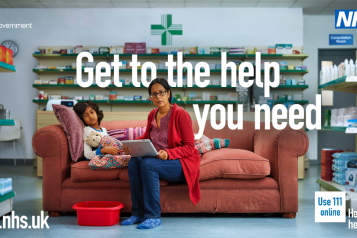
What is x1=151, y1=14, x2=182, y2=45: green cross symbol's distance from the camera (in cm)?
573

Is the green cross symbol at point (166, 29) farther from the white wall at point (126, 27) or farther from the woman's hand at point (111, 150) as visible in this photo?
the woman's hand at point (111, 150)

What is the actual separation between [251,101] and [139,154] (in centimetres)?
375

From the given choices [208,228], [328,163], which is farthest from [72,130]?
[328,163]

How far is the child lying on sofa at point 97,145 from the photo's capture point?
7.34 feet

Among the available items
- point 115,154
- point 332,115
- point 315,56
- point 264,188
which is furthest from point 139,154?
point 315,56

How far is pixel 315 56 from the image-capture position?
596 cm

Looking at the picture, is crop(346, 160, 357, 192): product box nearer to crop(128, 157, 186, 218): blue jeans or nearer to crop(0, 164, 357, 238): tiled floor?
crop(0, 164, 357, 238): tiled floor

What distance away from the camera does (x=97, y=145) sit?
2.47 metres

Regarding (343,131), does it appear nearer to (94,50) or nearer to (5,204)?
(5,204)

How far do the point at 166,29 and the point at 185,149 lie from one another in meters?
4.12

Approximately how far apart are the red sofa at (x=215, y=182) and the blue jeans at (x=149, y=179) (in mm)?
144

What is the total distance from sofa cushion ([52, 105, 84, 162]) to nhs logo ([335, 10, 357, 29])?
12.3ft

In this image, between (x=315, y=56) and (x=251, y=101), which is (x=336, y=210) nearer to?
(x=251, y=101)
